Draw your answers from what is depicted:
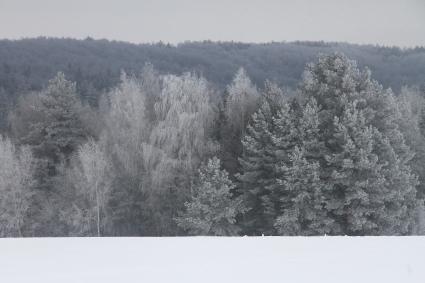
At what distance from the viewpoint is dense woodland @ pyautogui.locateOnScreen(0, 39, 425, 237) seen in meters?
14.0

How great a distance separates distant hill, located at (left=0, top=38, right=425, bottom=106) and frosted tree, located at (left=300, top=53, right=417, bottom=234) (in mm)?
27073

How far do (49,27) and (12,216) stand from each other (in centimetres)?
999

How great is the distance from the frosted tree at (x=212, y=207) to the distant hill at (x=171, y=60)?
28.3 m

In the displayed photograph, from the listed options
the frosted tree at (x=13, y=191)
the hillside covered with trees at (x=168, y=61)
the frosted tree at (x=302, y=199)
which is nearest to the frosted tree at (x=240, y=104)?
the frosted tree at (x=302, y=199)

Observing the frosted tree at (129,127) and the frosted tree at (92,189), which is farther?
the frosted tree at (92,189)

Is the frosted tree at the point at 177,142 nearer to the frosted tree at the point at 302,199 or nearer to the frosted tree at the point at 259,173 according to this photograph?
the frosted tree at the point at 259,173

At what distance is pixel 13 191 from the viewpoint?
57.5 ft

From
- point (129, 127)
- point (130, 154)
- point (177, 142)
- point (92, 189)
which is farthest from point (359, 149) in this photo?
point (92, 189)

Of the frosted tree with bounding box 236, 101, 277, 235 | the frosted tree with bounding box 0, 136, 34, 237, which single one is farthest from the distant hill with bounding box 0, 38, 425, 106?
the frosted tree with bounding box 236, 101, 277, 235

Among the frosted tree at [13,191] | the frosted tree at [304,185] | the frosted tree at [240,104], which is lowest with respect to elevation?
the frosted tree at [13,191]

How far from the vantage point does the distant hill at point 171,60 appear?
1809 inches

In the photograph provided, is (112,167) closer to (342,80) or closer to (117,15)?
(117,15)

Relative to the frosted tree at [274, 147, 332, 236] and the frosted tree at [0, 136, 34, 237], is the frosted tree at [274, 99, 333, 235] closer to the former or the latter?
the frosted tree at [274, 147, 332, 236]
